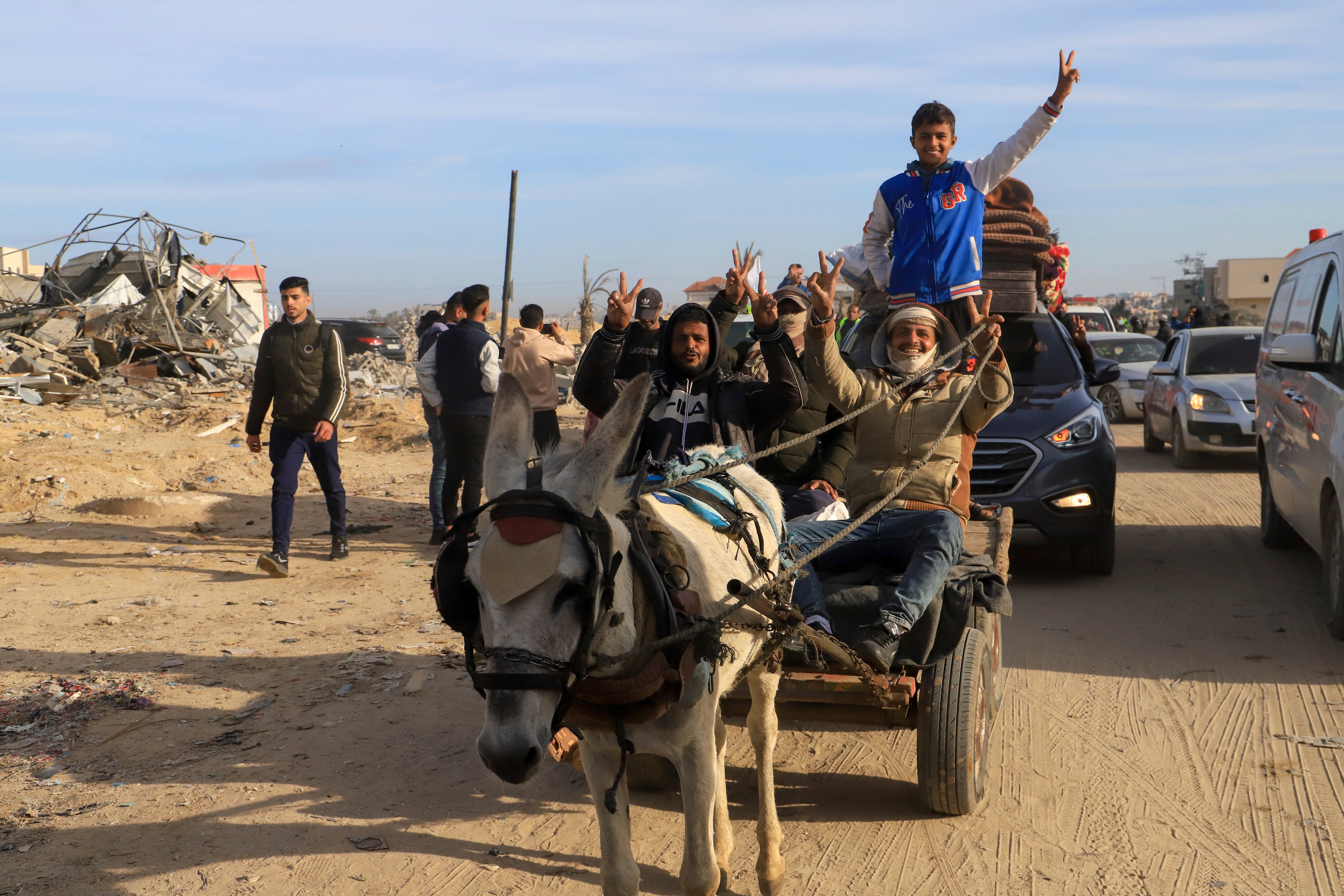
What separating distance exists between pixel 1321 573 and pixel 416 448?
13.0 meters

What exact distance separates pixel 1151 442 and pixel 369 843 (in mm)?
13698

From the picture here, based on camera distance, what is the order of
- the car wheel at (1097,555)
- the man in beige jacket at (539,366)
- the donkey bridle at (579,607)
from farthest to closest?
the man in beige jacket at (539,366), the car wheel at (1097,555), the donkey bridle at (579,607)

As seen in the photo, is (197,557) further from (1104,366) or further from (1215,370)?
(1215,370)

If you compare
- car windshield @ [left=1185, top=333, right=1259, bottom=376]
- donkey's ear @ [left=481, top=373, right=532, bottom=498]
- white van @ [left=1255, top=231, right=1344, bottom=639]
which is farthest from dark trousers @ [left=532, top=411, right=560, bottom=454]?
car windshield @ [left=1185, top=333, right=1259, bottom=376]

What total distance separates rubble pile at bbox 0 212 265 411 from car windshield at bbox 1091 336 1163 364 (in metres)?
16.0

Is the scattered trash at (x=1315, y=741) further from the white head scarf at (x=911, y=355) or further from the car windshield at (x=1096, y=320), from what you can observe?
the car windshield at (x=1096, y=320)

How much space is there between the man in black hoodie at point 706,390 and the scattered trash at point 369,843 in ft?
6.82

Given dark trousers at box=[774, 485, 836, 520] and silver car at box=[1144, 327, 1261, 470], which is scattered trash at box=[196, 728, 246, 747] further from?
silver car at box=[1144, 327, 1261, 470]

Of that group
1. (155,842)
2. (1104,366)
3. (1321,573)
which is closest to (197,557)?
(155,842)

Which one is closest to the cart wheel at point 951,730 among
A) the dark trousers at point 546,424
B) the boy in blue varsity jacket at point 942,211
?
the boy in blue varsity jacket at point 942,211

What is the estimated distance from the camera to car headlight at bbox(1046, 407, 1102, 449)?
26.1 feet

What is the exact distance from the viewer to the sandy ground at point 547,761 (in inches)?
157

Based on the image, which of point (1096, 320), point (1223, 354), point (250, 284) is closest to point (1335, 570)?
point (1223, 354)

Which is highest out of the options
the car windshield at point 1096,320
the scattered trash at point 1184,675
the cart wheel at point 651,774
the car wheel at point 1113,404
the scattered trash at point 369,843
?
the car windshield at point 1096,320
